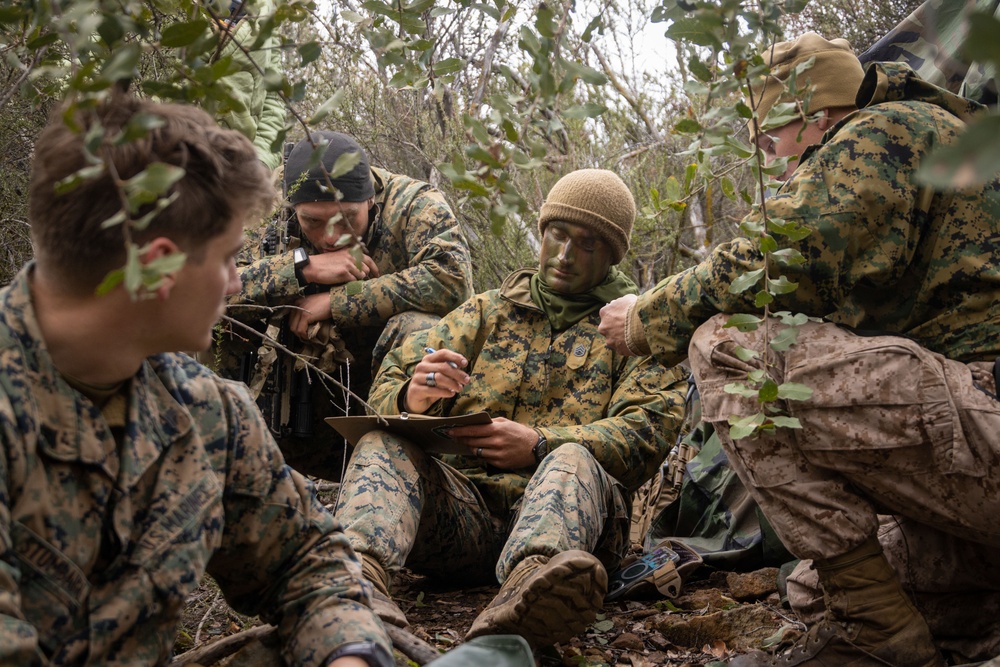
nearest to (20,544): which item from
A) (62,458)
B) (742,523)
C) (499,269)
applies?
(62,458)

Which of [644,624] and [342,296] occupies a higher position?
[342,296]

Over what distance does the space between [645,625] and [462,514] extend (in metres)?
0.74

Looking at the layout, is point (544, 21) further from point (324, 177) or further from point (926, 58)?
point (324, 177)

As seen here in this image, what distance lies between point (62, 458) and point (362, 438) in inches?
80.5

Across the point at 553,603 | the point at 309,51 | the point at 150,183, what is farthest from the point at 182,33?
the point at 553,603

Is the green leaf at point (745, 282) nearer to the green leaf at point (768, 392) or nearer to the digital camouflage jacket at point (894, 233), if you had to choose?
the green leaf at point (768, 392)

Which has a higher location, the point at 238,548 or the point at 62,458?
the point at 62,458

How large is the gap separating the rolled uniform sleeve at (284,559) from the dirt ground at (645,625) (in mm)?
964

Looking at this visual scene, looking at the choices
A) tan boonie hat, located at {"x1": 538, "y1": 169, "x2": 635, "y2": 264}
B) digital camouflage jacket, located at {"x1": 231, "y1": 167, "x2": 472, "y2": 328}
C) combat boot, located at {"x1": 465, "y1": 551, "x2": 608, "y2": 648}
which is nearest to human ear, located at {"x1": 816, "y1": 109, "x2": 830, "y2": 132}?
Answer: tan boonie hat, located at {"x1": 538, "y1": 169, "x2": 635, "y2": 264}

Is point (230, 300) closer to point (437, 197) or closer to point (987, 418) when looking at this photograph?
point (437, 197)

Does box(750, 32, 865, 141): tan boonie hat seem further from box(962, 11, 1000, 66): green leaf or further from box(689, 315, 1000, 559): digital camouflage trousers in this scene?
box(962, 11, 1000, 66): green leaf

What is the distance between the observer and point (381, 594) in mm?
3004

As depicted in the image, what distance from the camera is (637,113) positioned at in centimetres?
852

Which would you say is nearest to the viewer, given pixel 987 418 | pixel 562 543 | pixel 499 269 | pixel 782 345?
pixel 782 345
